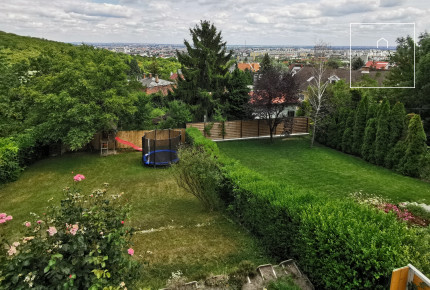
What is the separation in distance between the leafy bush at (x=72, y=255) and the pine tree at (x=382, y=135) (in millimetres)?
14232

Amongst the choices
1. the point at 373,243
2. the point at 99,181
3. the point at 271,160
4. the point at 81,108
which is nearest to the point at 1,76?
the point at 81,108

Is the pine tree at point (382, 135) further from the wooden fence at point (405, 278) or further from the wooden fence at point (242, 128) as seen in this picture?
the wooden fence at point (405, 278)

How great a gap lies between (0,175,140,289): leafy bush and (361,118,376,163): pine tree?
47.9 feet

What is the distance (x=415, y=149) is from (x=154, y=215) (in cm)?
1186

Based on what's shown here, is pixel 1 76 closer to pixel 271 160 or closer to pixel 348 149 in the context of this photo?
pixel 271 160

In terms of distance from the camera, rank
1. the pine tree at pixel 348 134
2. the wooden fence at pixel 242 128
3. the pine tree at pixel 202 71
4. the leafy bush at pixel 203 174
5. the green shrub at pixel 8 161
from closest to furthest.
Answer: the leafy bush at pixel 203 174, the green shrub at pixel 8 161, the pine tree at pixel 348 134, the wooden fence at pixel 242 128, the pine tree at pixel 202 71

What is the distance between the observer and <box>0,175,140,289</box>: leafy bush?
3008 mm

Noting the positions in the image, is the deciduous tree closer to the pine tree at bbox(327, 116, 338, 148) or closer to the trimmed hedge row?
the pine tree at bbox(327, 116, 338, 148)

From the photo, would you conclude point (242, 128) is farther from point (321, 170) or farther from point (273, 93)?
point (321, 170)

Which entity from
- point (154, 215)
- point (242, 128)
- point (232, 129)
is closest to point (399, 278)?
point (154, 215)

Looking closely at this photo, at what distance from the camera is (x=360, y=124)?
630 inches

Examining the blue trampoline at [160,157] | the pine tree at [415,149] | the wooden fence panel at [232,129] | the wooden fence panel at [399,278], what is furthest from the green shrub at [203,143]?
the pine tree at [415,149]

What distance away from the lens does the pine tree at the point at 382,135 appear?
14.2 m

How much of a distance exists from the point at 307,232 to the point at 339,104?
15.7 meters
